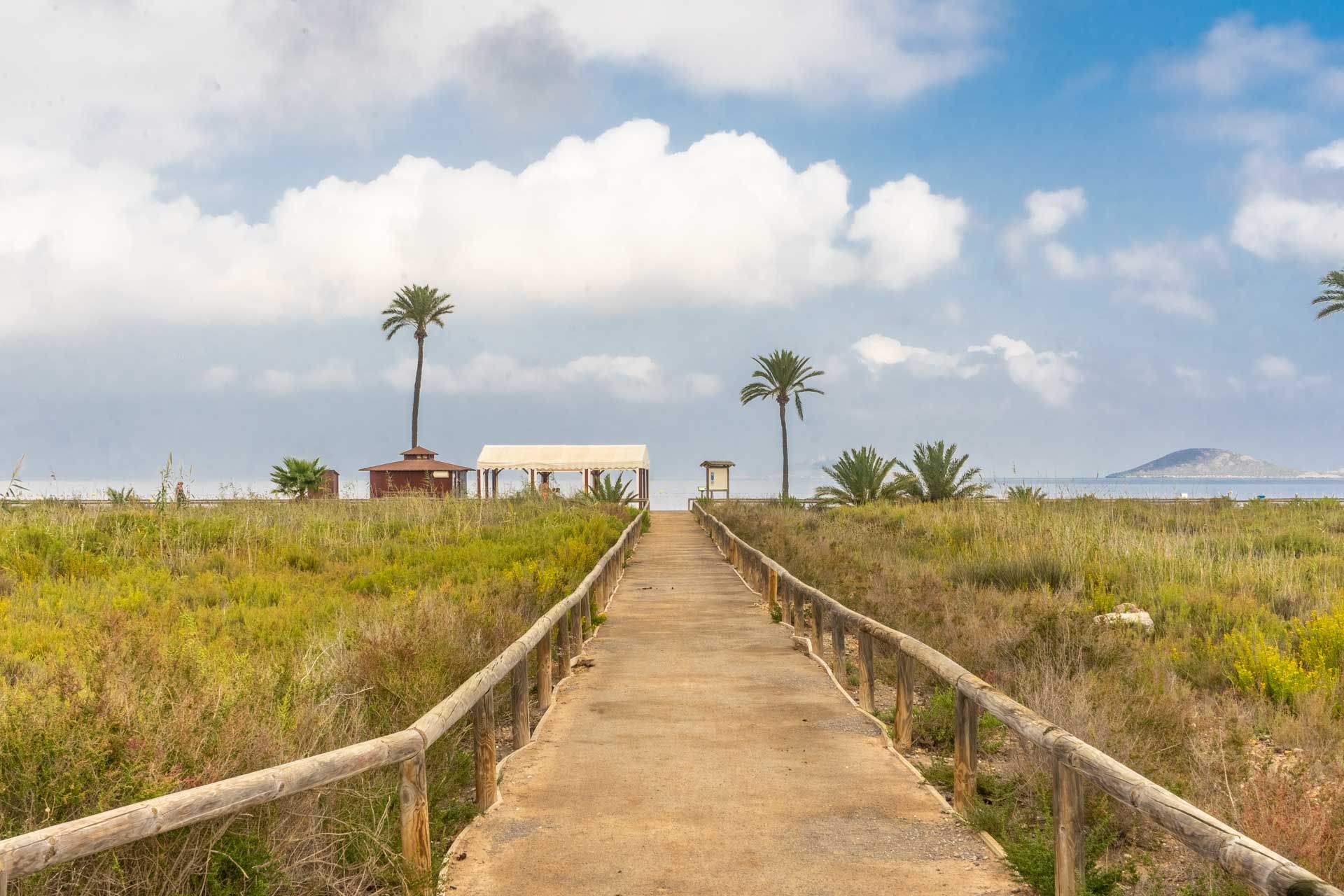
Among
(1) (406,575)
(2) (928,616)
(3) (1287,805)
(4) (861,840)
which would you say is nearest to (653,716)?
(4) (861,840)

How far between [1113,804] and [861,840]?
1.64 m

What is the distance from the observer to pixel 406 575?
12.8 meters

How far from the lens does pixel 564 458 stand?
165 ft

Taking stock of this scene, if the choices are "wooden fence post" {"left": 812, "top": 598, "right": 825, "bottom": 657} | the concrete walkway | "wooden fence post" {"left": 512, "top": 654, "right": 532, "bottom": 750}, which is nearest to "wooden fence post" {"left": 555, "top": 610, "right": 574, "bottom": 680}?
the concrete walkway

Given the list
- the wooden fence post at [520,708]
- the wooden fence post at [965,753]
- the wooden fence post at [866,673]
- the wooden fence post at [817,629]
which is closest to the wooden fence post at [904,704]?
the wooden fence post at [866,673]

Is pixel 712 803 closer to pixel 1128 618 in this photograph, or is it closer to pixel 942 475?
pixel 1128 618

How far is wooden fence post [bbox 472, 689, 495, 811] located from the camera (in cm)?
573

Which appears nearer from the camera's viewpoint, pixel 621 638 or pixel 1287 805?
pixel 1287 805

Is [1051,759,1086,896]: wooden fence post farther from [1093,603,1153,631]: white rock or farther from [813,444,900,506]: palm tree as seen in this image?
[813,444,900,506]: palm tree

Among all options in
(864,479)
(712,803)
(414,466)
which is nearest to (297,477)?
(414,466)

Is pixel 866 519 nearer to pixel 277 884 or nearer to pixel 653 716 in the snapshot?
pixel 653 716

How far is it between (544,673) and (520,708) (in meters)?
1.34

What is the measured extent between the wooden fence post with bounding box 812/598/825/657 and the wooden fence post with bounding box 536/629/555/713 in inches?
134

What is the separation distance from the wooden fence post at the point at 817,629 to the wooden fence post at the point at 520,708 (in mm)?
4381
